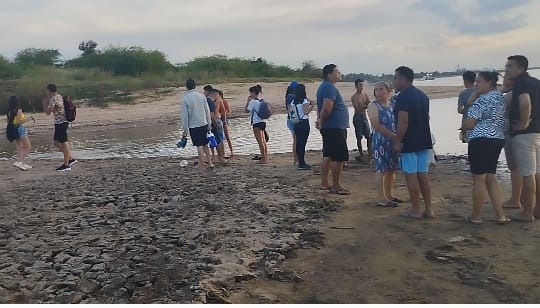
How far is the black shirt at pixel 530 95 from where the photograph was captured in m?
5.91

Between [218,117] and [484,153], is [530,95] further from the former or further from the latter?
[218,117]

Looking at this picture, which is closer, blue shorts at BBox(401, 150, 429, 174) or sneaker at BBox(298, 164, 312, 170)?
blue shorts at BBox(401, 150, 429, 174)

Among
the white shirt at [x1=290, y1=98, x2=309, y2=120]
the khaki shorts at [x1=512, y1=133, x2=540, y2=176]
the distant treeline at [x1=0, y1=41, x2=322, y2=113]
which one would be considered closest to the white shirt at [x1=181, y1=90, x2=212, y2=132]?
the white shirt at [x1=290, y1=98, x2=309, y2=120]

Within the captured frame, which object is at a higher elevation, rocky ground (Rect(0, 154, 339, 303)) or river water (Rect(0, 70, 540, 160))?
rocky ground (Rect(0, 154, 339, 303))

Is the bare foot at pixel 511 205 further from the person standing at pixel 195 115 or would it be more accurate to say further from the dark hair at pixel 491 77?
the person standing at pixel 195 115

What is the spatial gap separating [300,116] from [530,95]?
4470 millimetres

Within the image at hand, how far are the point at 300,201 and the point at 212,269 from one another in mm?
2873

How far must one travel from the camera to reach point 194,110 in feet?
33.5

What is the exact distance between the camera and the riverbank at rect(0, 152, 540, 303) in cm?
418

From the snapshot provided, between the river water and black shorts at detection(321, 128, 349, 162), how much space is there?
6.41m

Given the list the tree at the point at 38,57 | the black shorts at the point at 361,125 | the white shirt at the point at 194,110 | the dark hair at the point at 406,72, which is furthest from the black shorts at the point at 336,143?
the tree at the point at 38,57

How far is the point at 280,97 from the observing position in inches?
1411

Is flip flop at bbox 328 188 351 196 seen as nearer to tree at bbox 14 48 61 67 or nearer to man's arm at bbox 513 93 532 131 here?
man's arm at bbox 513 93 532 131

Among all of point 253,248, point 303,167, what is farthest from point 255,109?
point 253,248
